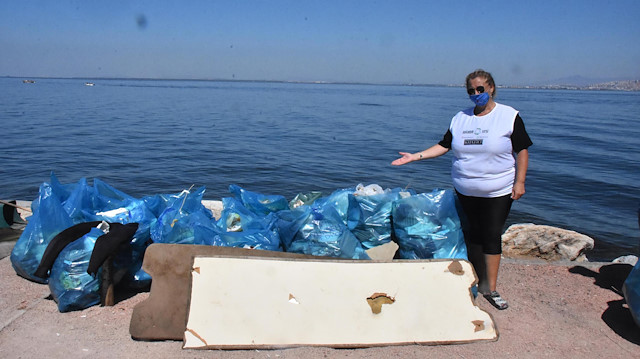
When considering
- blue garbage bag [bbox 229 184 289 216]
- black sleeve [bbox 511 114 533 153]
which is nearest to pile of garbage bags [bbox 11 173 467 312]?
blue garbage bag [bbox 229 184 289 216]

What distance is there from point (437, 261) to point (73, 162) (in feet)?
37.4

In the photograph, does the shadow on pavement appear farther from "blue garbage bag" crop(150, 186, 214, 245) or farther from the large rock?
"blue garbage bag" crop(150, 186, 214, 245)

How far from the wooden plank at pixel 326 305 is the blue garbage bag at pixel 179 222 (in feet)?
2.14

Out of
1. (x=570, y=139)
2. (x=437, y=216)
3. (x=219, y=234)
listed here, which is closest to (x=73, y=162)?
(x=219, y=234)

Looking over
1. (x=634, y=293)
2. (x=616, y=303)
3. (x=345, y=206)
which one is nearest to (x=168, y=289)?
(x=345, y=206)

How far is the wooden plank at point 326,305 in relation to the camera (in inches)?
113

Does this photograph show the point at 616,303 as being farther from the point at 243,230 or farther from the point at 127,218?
the point at 127,218

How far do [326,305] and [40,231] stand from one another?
2.22 m

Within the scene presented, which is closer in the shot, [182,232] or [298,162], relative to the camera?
[182,232]

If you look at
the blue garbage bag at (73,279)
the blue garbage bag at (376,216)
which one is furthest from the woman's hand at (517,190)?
the blue garbage bag at (73,279)

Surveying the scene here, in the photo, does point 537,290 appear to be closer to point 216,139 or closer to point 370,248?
point 370,248

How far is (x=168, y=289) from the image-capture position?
10.0ft

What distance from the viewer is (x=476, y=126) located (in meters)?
3.28

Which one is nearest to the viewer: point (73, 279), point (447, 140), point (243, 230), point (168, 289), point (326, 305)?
point (326, 305)
